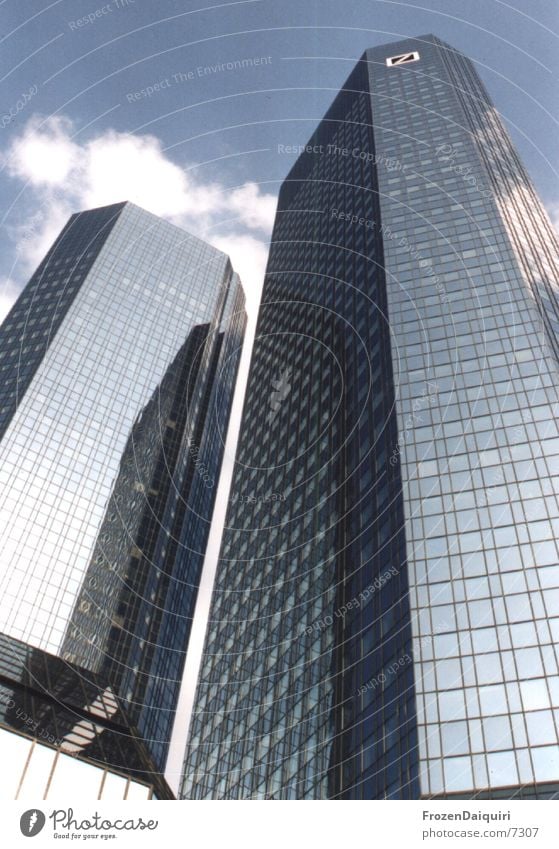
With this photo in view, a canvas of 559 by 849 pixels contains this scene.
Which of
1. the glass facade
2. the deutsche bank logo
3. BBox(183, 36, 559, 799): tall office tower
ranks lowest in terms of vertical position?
the deutsche bank logo

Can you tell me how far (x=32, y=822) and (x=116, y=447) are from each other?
Answer: 106 meters

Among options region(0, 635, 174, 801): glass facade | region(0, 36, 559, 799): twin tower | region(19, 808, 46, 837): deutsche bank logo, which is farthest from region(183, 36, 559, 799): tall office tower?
region(19, 808, 46, 837): deutsche bank logo

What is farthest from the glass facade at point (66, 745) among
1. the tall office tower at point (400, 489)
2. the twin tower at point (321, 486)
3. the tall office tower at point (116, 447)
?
the tall office tower at point (116, 447)

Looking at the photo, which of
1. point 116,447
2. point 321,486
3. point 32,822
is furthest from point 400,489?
point 116,447

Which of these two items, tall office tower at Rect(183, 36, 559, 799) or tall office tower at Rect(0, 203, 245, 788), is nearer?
tall office tower at Rect(183, 36, 559, 799)

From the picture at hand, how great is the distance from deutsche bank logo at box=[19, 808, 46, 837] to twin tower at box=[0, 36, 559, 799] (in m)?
19.8

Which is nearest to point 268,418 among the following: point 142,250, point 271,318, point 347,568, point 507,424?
point 271,318

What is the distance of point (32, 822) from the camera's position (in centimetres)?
2312

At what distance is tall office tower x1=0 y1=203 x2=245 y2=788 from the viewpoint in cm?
10769

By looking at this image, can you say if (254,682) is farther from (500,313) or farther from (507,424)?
(500,313)

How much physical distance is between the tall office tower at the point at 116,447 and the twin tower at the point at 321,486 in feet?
1.52

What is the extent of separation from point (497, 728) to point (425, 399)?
31468 millimetres

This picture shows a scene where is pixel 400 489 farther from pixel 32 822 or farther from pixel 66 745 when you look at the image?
pixel 32 822

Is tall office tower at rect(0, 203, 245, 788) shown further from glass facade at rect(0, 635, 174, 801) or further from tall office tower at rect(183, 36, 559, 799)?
glass facade at rect(0, 635, 174, 801)
